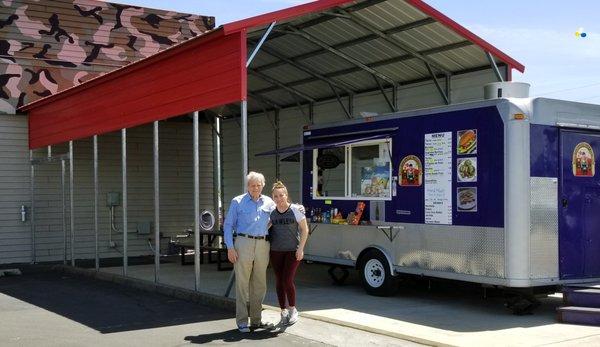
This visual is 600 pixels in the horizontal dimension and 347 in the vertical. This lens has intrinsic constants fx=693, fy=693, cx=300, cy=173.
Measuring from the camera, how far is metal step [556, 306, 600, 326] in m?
8.20

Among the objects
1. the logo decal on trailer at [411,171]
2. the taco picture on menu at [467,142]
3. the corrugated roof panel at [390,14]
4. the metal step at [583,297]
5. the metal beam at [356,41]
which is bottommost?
the metal step at [583,297]

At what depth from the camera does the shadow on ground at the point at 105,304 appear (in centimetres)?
880

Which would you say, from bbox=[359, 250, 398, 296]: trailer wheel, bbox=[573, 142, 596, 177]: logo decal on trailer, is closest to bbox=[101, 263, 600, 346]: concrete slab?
bbox=[359, 250, 398, 296]: trailer wheel

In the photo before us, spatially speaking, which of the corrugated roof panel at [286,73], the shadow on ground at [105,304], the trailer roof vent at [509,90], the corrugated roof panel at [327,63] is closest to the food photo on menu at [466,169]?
the trailer roof vent at [509,90]

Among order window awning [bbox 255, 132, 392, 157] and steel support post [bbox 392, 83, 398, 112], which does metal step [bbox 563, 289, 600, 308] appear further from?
steel support post [bbox 392, 83, 398, 112]

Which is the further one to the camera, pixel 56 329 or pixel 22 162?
pixel 22 162

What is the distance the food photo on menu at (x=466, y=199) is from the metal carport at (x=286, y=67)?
2.91 meters

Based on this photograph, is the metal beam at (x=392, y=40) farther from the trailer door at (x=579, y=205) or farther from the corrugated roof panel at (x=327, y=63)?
the trailer door at (x=579, y=205)

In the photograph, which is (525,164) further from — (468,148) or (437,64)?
(437,64)

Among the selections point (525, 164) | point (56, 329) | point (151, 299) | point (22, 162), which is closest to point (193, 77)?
point (151, 299)

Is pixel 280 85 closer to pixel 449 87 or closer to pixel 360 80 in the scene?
pixel 360 80

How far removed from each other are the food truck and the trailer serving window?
0.03 m

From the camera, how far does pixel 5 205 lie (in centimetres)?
1595

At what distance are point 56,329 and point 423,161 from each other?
533 cm
